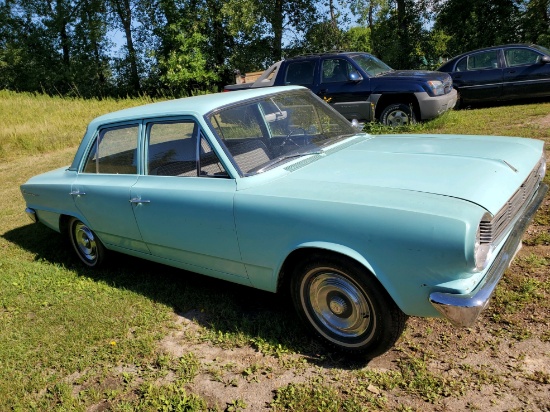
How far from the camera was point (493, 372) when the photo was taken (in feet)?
8.18

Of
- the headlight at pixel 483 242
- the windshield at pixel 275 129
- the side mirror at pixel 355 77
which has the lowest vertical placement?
the headlight at pixel 483 242

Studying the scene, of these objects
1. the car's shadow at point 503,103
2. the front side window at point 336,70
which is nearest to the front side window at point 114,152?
the front side window at point 336,70

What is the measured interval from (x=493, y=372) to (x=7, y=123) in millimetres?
15701

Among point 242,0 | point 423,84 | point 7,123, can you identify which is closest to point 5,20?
point 242,0

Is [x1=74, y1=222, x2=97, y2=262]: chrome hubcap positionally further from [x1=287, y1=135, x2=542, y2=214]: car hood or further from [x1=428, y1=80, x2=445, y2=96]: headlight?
[x1=428, y1=80, x2=445, y2=96]: headlight

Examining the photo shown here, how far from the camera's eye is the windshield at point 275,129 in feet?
10.8

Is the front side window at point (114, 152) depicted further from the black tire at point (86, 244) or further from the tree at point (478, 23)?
the tree at point (478, 23)

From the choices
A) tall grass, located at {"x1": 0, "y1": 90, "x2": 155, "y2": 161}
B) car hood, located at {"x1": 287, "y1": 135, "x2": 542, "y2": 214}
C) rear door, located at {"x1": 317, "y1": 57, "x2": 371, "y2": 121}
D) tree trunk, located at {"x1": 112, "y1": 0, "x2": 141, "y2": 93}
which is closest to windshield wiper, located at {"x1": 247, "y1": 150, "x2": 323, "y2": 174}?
car hood, located at {"x1": 287, "y1": 135, "x2": 542, "y2": 214}

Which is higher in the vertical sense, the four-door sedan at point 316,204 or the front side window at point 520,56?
the front side window at point 520,56

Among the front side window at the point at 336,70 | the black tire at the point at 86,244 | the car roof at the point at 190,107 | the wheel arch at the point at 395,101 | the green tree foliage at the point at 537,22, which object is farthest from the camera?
the green tree foliage at the point at 537,22

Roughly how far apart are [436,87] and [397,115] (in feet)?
2.89

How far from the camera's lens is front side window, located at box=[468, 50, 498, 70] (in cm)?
1053

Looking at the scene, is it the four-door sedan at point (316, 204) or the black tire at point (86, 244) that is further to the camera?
the black tire at point (86, 244)

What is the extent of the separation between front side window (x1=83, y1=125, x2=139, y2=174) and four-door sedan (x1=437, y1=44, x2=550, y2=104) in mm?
9135
